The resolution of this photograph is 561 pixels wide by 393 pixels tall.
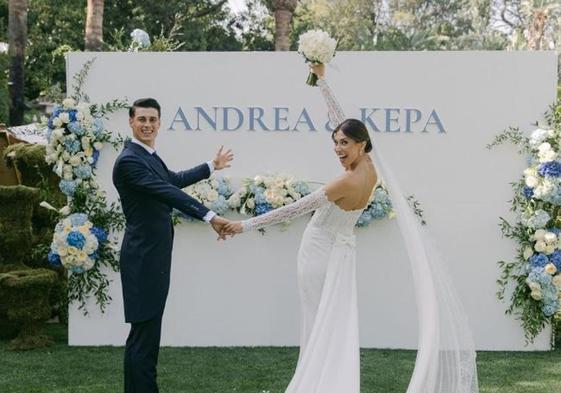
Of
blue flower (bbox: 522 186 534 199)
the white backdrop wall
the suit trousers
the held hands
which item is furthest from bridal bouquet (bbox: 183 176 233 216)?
blue flower (bbox: 522 186 534 199)

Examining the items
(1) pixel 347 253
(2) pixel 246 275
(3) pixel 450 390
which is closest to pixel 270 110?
(2) pixel 246 275

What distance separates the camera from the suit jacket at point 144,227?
182 inches

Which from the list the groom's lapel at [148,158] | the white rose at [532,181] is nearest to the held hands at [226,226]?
the groom's lapel at [148,158]

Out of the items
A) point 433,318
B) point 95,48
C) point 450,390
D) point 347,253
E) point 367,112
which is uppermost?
point 95,48

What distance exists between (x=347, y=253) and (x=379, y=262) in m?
2.28

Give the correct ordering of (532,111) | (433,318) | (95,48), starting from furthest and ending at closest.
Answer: (95,48)
(532,111)
(433,318)

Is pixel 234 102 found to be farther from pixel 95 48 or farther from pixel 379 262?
pixel 95 48

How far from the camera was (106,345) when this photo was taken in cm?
712

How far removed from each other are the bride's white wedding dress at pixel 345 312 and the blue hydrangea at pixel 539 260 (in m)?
2.18

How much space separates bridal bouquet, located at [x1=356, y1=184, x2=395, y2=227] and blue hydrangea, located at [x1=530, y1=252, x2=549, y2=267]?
48.6 inches

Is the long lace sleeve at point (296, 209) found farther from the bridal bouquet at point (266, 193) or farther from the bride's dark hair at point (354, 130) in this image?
the bridal bouquet at point (266, 193)

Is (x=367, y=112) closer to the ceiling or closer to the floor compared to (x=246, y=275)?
closer to the ceiling

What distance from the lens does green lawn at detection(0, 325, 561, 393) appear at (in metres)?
5.76

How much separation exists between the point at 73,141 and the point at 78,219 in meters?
0.68
